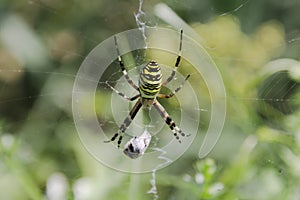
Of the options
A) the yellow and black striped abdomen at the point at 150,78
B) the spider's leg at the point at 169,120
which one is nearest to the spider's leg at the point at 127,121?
the spider's leg at the point at 169,120

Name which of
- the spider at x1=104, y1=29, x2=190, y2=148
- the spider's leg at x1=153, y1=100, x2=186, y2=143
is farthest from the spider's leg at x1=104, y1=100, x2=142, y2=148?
the spider's leg at x1=153, y1=100, x2=186, y2=143

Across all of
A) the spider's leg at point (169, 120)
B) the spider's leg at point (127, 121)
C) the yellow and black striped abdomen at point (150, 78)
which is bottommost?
the yellow and black striped abdomen at point (150, 78)

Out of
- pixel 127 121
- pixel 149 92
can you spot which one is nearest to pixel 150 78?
pixel 149 92

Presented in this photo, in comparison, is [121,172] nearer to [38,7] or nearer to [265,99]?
[265,99]

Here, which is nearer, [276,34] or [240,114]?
[240,114]

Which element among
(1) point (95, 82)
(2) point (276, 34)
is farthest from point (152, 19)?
(2) point (276, 34)

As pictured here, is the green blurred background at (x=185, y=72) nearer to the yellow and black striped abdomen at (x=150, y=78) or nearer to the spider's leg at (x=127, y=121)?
the spider's leg at (x=127, y=121)

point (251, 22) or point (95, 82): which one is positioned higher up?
point (251, 22)

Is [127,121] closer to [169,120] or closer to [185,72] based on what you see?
[169,120]
